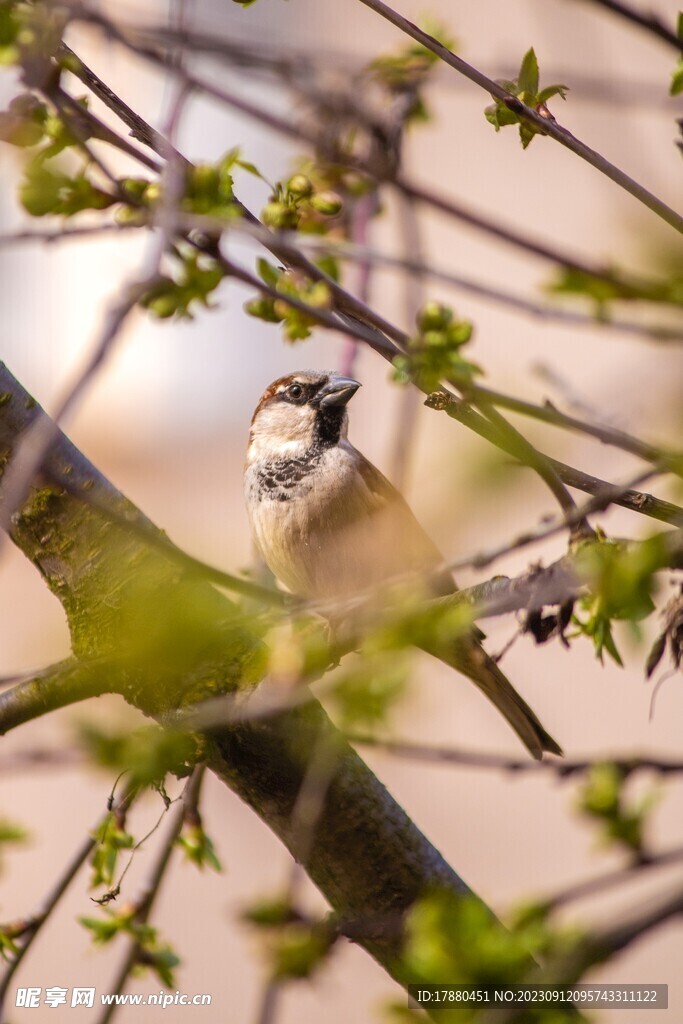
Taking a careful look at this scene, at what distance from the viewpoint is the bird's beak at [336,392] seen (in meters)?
2.85

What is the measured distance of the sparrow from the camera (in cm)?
256

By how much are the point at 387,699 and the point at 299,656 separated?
196 millimetres

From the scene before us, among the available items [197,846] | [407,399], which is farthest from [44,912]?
[407,399]

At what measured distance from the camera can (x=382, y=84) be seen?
6.48 ft

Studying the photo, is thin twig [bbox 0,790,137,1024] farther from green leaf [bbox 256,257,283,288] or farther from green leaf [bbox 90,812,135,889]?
green leaf [bbox 256,257,283,288]

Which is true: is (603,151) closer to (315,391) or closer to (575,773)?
(315,391)

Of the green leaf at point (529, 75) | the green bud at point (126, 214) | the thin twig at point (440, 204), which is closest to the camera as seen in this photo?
the thin twig at point (440, 204)

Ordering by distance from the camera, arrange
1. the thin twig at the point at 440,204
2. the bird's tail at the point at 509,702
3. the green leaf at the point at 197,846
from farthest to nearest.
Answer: the bird's tail at the point at 509,702 < the green leaf at the point at 197,846 < the thin twig at the point at 440,204

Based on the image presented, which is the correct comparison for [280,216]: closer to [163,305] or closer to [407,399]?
[163,305]

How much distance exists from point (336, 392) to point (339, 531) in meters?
0.49

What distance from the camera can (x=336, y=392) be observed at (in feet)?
9.52

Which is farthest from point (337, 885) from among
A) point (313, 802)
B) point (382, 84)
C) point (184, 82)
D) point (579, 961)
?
point (382, 84)

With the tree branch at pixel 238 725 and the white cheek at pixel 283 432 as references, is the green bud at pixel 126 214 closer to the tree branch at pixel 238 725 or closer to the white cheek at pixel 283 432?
the tree branch at pixel 238 725

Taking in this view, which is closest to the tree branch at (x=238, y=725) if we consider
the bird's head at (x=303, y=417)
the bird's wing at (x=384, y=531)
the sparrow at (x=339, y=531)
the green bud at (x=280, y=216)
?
the green bud at (x=280, y=216)
